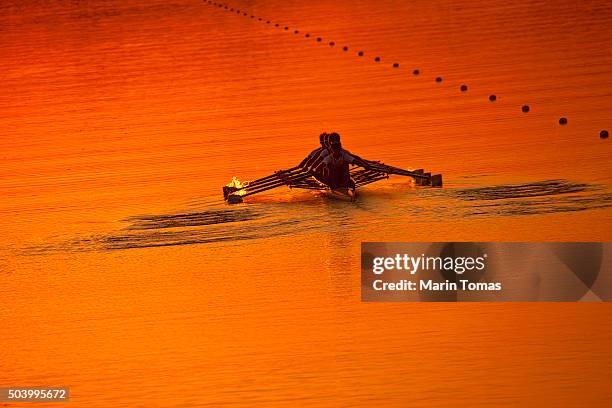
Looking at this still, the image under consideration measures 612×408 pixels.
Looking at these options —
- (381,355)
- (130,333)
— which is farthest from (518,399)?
(130,333)

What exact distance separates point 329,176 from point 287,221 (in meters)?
0.68

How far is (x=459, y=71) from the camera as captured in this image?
1622 centimetres

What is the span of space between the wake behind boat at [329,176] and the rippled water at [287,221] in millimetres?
103

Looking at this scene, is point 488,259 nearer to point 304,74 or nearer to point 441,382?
point 441,382

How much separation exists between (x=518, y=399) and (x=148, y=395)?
1652 millimetres

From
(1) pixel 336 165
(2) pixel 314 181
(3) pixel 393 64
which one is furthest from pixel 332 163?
(3) pixel 393 64

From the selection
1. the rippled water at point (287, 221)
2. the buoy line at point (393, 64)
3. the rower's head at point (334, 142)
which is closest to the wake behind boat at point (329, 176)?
the rower's head at point (334, 142)

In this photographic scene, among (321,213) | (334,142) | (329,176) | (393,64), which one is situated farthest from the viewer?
(393,64)

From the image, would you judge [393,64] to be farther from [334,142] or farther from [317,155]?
[334,142]

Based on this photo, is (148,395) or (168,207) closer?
(148,395)

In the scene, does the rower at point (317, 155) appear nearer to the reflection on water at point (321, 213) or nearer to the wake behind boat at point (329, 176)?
the wake behind boat at point (329, 176)

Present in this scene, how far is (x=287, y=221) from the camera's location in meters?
9.00

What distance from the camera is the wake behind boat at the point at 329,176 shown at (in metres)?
9.38

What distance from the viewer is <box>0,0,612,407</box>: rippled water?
6465 mm
